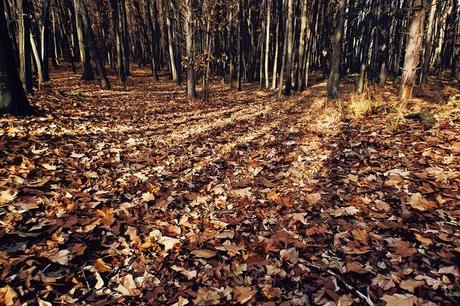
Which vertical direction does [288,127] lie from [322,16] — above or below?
below

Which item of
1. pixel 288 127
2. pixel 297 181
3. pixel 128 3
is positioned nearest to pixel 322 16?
pixel 128 3

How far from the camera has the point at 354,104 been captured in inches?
330

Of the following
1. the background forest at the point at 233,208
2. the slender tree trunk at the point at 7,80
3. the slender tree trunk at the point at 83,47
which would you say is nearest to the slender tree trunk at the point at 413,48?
the background forest at the point at 233,208

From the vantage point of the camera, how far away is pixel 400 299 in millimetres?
2602

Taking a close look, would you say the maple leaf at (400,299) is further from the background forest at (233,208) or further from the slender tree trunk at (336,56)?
the slender tree trunk at (336,56)

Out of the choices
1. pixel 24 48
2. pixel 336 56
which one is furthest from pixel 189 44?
pixel 24 48

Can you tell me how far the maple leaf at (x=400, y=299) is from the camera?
2.56m

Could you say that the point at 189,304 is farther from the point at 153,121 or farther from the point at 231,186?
the point at 153,121

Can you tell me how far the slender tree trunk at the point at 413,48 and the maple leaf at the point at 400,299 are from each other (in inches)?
288

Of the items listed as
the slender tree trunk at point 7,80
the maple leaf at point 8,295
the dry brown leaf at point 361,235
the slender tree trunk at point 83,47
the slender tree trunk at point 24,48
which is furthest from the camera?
the slender tree trunk at point 83,47

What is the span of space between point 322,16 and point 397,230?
27.1 meters

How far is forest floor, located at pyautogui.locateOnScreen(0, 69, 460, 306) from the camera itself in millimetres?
2824

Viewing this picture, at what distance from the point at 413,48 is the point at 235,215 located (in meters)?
7.46

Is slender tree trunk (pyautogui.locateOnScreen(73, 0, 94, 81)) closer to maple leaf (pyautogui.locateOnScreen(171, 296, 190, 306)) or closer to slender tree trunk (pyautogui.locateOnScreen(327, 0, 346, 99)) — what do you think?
slender tree trunk (pyautogui.locateOnScreen(327, 0, 346, 99))
